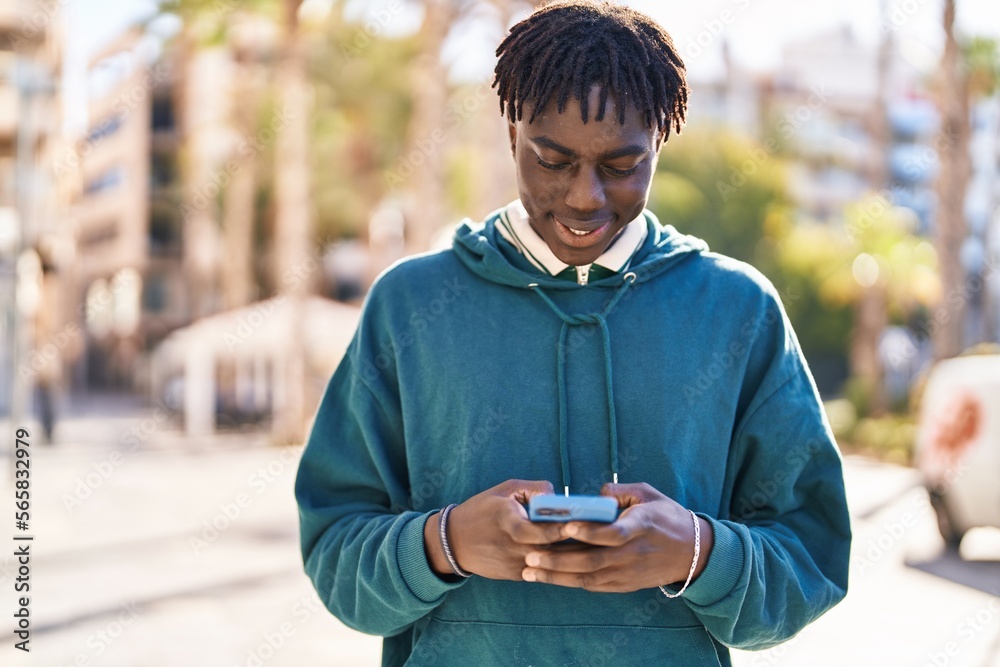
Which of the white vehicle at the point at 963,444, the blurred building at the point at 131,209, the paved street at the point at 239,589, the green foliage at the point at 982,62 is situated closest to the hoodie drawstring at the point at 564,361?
the paved street at the point at 239,589

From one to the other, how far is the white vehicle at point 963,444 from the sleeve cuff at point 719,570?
305 inches

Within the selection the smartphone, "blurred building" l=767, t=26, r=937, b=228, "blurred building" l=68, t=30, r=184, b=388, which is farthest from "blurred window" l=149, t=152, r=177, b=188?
A: the smartphone

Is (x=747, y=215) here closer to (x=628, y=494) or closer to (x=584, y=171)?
(x=584, y=171)

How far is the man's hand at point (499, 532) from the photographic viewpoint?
145 cm

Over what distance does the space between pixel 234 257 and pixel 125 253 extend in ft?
82.4

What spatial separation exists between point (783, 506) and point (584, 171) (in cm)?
60

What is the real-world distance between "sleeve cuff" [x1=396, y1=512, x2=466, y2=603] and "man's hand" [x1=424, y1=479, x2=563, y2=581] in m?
0.04

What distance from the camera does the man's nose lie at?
1.67 metres

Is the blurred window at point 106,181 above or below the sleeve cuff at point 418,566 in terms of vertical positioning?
below

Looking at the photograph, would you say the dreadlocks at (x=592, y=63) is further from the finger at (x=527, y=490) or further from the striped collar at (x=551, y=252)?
the finger at (x=527, y=490)

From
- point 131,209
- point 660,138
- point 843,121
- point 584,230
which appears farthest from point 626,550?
point 843,121

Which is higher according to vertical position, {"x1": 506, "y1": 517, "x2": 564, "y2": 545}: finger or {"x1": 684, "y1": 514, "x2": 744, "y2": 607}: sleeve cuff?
{"x1": 506, "y1": 517, "x2": 564, "y2": 545}: finger

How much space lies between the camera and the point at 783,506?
1788 millimetres

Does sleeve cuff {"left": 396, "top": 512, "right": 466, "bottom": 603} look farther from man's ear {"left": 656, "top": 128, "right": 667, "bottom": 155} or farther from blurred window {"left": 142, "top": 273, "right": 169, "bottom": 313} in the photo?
blurred window {"left": 142, "top": 273, "right": 169, "bottom": 313}
